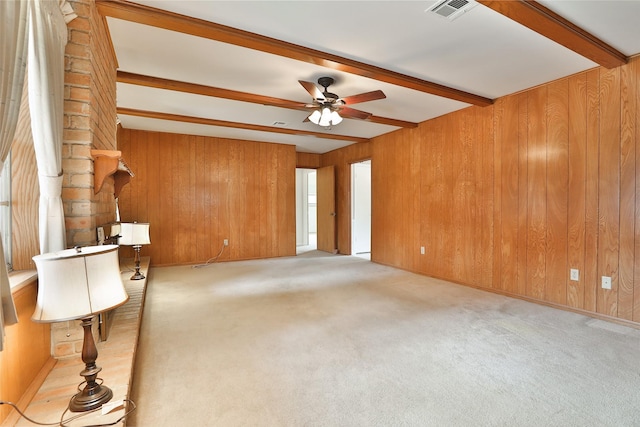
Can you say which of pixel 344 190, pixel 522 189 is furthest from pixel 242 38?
pixel 344 190

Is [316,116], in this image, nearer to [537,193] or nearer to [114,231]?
[114,231]

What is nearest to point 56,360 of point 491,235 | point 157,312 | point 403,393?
point 157,312

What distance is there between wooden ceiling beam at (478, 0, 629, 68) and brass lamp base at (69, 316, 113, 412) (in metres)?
2.71

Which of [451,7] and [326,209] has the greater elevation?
[451,7]

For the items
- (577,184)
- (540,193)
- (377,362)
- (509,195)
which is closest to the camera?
(377,362)

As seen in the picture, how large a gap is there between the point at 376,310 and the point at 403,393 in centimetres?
137

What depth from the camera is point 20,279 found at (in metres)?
1.35

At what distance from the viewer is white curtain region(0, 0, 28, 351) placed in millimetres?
1019

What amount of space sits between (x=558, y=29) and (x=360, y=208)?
4826 millimetres

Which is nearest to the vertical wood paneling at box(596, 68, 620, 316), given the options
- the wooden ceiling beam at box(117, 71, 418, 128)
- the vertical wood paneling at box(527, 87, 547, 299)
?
the vertical wood paneling at box(527, 87, 547, 299)

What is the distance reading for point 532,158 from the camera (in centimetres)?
345

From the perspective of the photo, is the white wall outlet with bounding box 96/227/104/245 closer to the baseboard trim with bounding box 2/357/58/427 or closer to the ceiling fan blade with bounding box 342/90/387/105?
the baseboard trim with bounding box 2/357/58/427

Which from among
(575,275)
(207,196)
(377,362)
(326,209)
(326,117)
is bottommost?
(377,362)

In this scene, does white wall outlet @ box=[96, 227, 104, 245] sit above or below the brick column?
below
